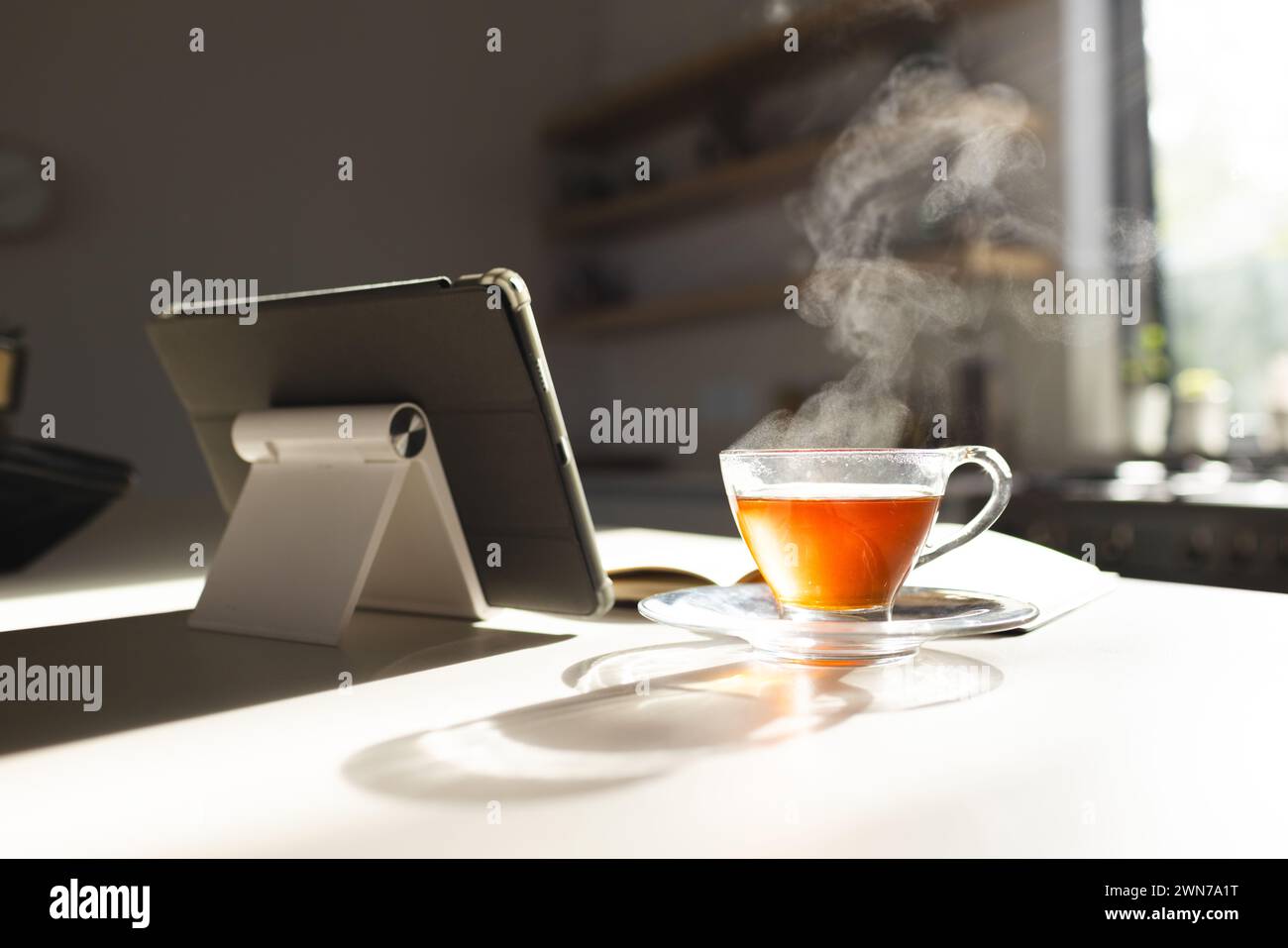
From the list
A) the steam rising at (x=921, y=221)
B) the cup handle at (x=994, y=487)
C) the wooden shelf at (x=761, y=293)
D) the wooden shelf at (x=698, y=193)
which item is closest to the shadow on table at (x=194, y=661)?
the cup handle at (x=994, y=487)

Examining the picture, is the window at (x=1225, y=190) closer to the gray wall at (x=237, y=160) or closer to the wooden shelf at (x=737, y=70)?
the wooden shelf at (x=737, y=70)

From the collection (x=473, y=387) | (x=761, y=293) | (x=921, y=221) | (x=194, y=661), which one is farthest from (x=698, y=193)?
(x=194, y=661)

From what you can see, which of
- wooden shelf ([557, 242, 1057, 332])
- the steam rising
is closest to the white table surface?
the steam rising

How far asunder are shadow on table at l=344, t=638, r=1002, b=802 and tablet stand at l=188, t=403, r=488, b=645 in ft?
0.56

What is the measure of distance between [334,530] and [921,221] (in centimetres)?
293

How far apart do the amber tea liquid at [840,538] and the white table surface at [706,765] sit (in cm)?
6

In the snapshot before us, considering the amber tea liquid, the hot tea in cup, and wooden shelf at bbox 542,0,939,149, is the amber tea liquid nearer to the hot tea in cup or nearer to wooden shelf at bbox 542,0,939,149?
the hot tea in cup

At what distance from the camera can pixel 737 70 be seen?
3.93m

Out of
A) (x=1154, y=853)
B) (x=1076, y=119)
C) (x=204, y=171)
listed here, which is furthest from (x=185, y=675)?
(x=204, y=171)

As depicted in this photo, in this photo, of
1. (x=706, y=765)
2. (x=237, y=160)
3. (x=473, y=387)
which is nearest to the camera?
(x=706, y=765)

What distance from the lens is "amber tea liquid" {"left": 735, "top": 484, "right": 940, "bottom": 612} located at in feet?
2.19

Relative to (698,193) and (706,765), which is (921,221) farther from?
(706,765)

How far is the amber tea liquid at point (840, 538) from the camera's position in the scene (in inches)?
26.2
